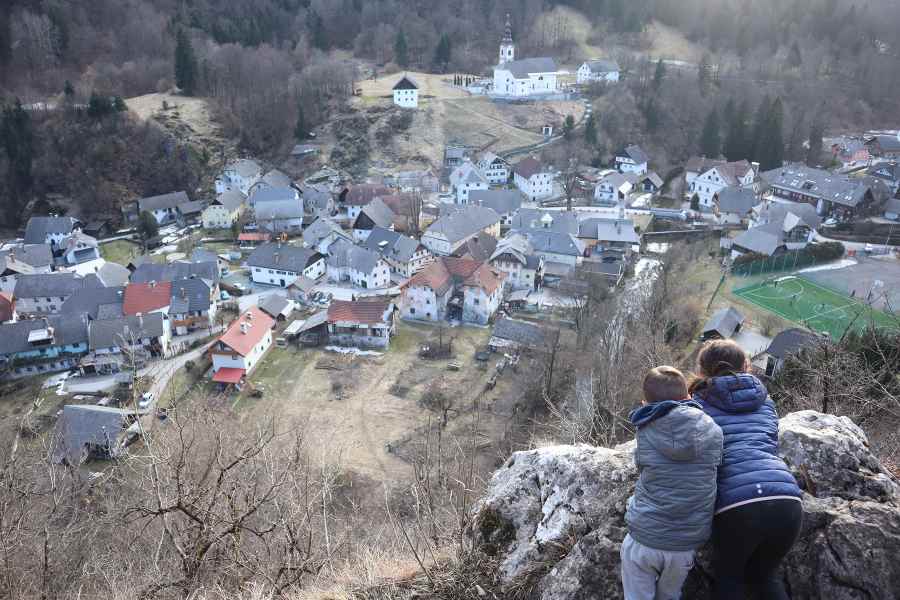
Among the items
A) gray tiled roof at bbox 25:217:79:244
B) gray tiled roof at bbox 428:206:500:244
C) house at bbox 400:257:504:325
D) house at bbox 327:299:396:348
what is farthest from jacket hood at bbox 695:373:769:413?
gray tiled roof at bbox 25:217:79:244

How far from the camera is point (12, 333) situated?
21.7 m

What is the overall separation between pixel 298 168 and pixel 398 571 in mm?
39888

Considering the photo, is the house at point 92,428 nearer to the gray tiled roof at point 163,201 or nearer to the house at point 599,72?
the gray tiled roof at point 163,201

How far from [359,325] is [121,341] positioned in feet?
28.0

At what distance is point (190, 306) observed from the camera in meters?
23.8

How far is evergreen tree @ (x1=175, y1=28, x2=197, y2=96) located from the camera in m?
46.2

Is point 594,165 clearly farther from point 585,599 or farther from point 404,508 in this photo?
point 585,599

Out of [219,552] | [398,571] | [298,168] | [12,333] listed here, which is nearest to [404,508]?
[219,552]

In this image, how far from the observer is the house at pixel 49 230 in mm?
31422

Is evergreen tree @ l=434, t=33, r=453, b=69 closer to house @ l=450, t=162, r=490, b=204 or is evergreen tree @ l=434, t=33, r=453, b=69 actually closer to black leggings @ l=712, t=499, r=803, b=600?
house @ l=450, t=162, r=490, b=204

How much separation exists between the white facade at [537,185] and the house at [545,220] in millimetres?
5009

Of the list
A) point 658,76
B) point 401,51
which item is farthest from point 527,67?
point 401,51

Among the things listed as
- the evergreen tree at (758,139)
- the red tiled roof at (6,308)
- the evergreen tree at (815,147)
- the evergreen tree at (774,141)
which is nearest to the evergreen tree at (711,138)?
the evergreen tree at (758,139)

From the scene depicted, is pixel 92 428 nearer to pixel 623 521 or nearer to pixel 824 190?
pixel 623 521
